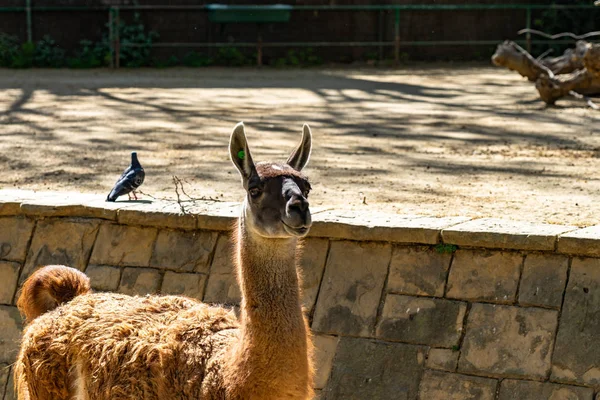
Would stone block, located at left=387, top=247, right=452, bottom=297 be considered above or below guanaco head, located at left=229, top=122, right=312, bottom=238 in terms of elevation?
below

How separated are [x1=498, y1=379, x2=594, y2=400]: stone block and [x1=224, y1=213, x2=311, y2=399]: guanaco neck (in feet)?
5.56

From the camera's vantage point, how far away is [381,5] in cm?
2180

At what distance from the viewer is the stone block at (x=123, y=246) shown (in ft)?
22.3

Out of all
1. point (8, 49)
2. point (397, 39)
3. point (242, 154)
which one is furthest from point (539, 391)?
point (8, 49)

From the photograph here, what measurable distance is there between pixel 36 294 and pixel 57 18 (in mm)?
17602

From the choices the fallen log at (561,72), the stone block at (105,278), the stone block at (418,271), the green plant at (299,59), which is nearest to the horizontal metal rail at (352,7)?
the green plant at (299,59)

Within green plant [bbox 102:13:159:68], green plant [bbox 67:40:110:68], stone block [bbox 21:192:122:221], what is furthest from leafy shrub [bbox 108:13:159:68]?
stone block [bbox 21:192:122:221]

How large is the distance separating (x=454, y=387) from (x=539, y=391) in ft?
1.57

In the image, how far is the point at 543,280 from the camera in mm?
5707

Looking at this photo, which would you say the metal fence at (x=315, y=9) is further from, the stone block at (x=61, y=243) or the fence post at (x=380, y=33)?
the stone block at (x=61, y=243)

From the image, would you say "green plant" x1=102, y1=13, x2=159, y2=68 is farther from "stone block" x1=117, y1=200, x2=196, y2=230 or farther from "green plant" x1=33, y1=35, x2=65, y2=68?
"stone block" x1=117, y1=200, x2=196, y2=230

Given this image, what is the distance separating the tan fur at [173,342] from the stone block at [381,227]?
1.42 meters

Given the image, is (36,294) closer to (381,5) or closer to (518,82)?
(518,82)

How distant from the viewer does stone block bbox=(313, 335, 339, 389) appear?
19.9 ft
